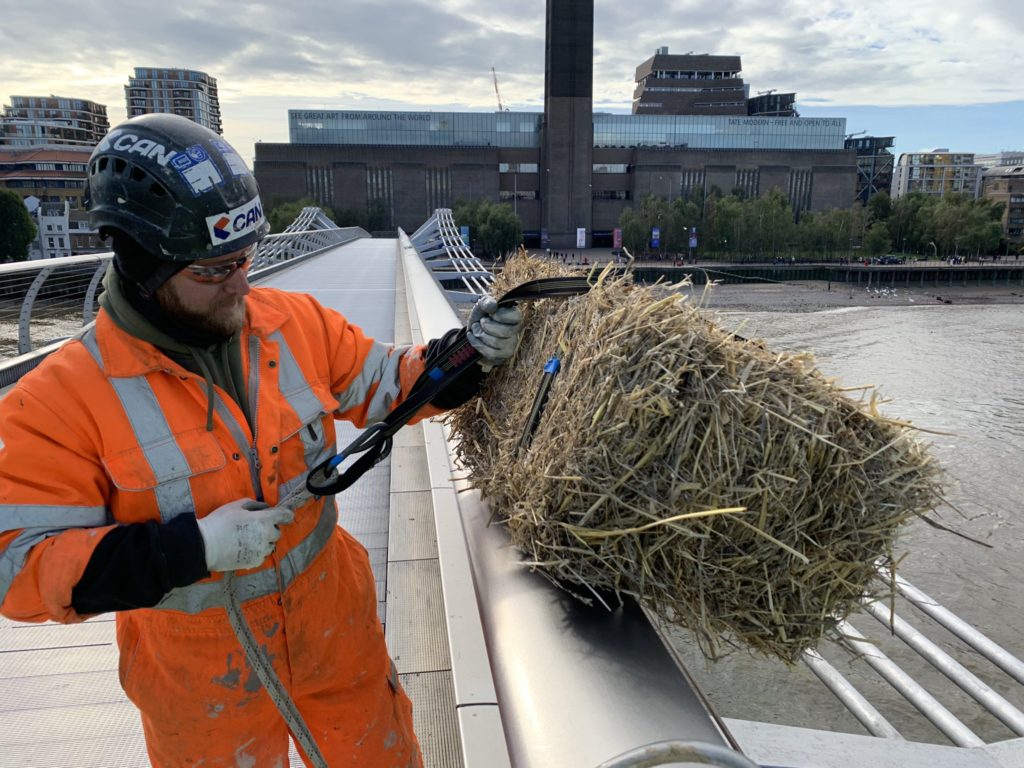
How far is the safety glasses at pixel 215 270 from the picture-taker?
5.90 ft

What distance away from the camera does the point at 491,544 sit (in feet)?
6.75

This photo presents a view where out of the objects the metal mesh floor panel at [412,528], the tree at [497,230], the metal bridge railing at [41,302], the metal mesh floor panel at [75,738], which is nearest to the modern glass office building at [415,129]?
the tree at [497,230]

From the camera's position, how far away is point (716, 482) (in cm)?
148

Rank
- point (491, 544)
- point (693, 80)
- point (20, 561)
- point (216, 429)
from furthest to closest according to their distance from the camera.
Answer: point (693, 80)
point (491, 544)
point (216, 429)
point (20, 561)

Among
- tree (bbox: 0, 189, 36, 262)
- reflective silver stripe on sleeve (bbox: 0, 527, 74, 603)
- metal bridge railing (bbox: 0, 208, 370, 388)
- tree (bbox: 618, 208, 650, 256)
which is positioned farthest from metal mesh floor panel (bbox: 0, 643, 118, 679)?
tree (bbox: 618, 208, 650, 256)

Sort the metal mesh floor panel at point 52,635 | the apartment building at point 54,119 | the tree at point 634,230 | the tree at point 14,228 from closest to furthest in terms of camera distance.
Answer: the metal mesh floor panel at point 52,635 < the tree at point 14,228 < the tree at point 634,230 < the apartment building at point 54,119

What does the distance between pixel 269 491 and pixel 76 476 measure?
1.38 feet

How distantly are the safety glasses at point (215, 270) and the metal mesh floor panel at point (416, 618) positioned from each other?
1.52 meters

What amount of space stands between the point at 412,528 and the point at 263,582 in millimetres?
1752

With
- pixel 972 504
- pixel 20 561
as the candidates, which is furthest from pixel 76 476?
pixel 972 504

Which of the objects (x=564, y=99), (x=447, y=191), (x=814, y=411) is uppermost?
(x=564, y=99)

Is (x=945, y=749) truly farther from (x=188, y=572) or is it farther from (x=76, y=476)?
(x=76, y=476)

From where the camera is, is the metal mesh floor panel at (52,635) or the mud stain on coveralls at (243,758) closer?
the mud stain on coveralls at (243,758)

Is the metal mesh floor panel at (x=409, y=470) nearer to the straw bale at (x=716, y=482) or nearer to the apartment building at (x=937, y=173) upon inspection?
the straw bale at (x=716, y=482)
